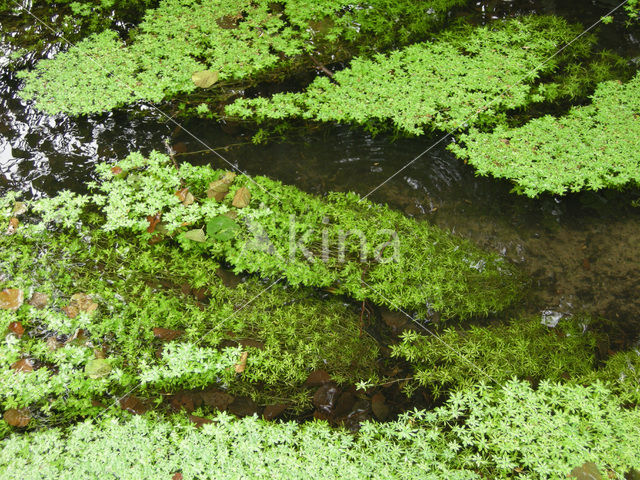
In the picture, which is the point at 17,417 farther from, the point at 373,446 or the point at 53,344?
the point at 373,446

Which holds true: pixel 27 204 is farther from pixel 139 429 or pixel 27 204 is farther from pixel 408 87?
pixel 408 87

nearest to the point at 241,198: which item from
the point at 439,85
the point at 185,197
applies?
the point at 185,197

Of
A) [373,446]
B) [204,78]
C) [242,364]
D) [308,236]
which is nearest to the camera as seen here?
[373,446]

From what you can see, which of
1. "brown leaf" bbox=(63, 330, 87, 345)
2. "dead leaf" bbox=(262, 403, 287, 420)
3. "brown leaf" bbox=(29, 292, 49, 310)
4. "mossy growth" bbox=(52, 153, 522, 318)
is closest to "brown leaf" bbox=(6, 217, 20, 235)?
"mossy growth" bbox=(52, 153, 522, 318)

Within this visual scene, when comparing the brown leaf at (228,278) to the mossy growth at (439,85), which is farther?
the mossy growth at (439,85)

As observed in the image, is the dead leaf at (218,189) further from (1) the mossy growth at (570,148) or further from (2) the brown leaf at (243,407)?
(1) the mossy growth at (570,148)

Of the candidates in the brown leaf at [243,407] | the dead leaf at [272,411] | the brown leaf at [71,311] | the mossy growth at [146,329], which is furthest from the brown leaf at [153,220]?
the dead leaf at [272,411]

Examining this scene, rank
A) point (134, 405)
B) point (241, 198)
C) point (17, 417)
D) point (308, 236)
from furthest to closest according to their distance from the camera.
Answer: point (241, 198)
point (308, 236)
point (134, 405)
point (17, 417)

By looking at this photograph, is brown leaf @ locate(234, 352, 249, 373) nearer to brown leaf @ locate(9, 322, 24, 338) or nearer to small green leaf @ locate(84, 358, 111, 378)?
small green leaf @ locate(84, 358, 111, 378)
